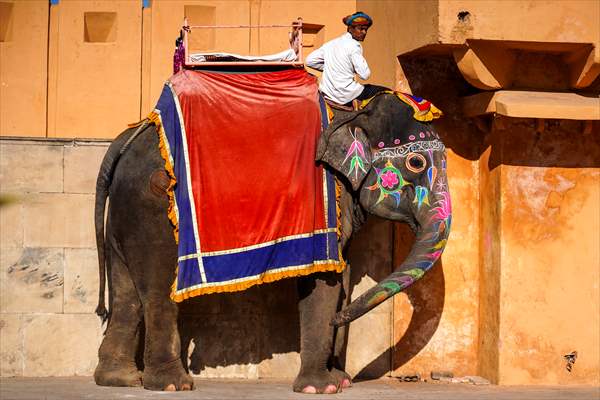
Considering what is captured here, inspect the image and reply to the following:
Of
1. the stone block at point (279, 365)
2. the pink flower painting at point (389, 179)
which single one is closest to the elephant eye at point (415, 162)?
the pink flower painting at point (389, 179)

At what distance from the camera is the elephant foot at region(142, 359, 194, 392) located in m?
7.92

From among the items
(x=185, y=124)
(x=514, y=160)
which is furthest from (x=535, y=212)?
(x=185, y=124)

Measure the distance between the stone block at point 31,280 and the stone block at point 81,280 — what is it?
0.20 feet

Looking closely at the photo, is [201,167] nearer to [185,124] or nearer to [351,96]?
[185,124]

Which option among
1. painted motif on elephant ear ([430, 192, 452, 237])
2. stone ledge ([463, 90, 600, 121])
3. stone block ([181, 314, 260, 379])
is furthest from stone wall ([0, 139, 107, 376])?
stone ledge ([463, 90, 600, 121])

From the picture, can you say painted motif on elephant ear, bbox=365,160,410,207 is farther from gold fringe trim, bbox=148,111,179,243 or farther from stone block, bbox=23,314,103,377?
stone block, bbox=23,314,103,377

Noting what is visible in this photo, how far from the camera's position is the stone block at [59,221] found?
8648 millimetres

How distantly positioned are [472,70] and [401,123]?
644mm

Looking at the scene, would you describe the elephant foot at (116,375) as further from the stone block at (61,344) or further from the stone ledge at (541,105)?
the stone ledge at (541,105)

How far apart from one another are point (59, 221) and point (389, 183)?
253cm

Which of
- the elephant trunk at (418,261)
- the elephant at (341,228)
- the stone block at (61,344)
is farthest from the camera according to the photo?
the stone block at (61,344)

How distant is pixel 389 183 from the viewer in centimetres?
816

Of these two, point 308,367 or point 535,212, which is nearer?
point 308,367

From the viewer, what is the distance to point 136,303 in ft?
27.3
